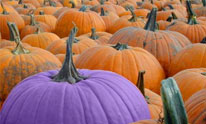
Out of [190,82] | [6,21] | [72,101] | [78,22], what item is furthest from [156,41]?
[6,21]

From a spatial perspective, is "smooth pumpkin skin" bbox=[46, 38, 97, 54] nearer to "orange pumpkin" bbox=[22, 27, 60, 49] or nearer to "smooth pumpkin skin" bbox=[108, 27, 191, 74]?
"smooth pumpkin skin" bbox=[108, 27, 191, 74]

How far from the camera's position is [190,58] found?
3611mm

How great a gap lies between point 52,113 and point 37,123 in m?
0.09

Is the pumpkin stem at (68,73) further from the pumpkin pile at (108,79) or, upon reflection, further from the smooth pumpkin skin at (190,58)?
the smooth pumpkin skin at (190,58)

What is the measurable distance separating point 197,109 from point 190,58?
5.98 ft

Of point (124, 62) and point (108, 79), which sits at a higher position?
point (108, 79)

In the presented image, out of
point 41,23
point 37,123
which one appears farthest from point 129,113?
point 41,23

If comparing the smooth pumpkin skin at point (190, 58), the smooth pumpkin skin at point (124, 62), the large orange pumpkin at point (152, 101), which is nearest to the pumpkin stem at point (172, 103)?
the large orange pumpkin at point (152, 101)

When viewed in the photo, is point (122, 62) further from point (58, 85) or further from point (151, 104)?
point (58, 85)

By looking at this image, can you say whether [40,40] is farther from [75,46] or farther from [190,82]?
[190,82]

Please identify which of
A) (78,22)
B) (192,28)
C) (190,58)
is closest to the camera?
(190,58)

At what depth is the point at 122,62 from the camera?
10.6 ft

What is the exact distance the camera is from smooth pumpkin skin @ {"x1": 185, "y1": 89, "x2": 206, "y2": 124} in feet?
5.80

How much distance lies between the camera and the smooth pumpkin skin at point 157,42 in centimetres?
402
